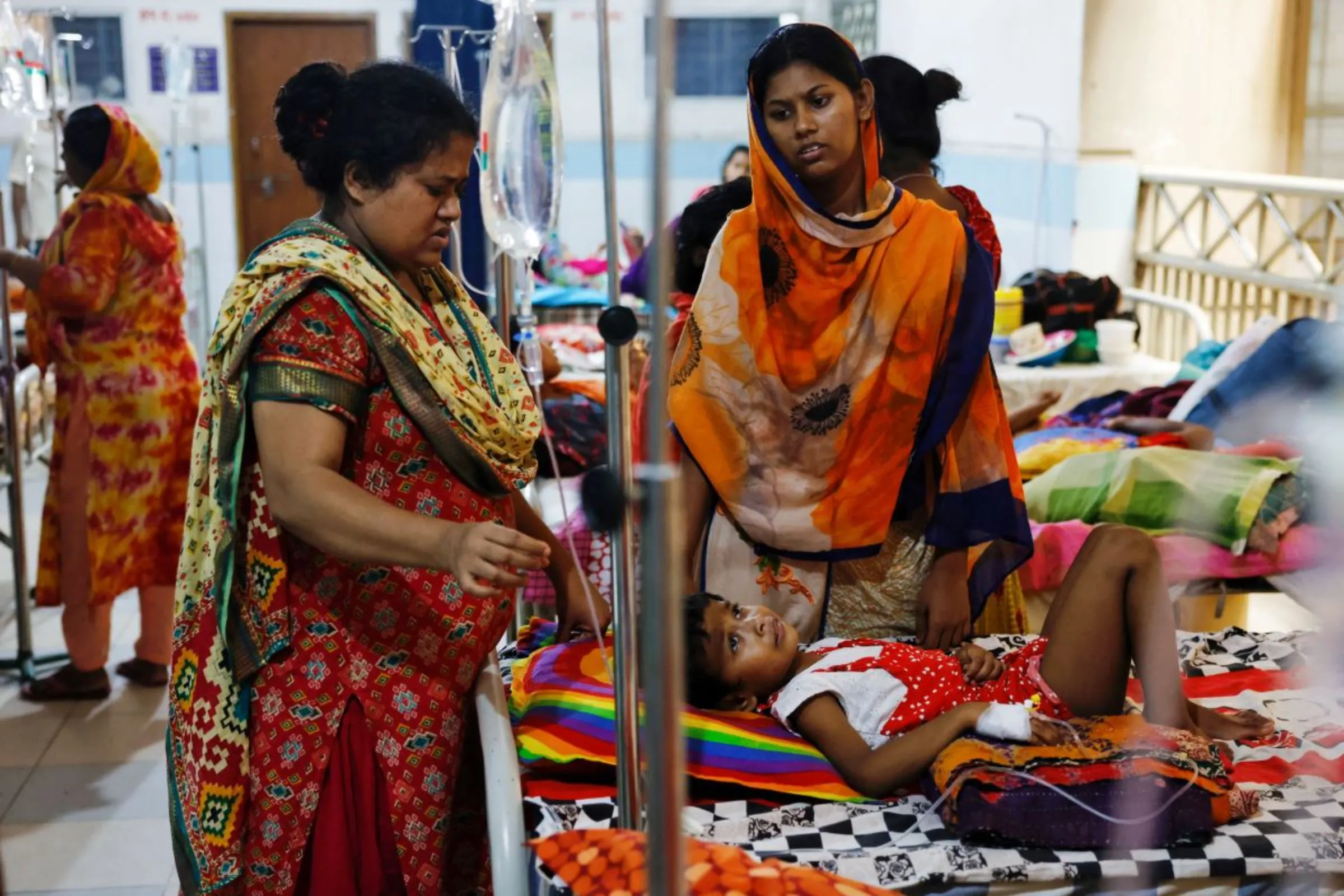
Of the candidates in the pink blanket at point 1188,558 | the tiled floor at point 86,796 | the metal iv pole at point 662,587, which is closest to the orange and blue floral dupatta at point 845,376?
the pink blanket at point 1188,558

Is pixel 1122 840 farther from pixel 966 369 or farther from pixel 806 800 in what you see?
pixel 966 369

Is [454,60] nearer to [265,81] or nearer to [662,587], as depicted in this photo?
[662,587]

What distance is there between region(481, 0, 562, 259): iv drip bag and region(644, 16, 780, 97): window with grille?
4780 millimetres

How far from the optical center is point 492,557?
53.4 inches

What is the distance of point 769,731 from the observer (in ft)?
6.03

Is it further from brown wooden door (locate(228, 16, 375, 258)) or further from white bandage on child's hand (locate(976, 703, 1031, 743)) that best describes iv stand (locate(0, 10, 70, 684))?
brown wooden door (locate(228, 16, 375, 258))

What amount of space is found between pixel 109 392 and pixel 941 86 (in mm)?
2219

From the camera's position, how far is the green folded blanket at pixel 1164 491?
3027 mm

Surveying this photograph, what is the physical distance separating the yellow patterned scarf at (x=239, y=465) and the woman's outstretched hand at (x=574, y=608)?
0.28 m

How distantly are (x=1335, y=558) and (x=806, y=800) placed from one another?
681 mm

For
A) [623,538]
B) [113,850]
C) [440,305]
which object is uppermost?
[440,305]

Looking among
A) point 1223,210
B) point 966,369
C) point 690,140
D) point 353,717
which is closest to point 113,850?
point 353,717

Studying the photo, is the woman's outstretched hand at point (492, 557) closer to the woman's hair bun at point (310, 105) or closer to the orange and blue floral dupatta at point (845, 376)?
the woman's hair bun at point (310, 105)

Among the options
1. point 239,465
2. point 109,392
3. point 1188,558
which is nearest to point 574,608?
point 239,465
